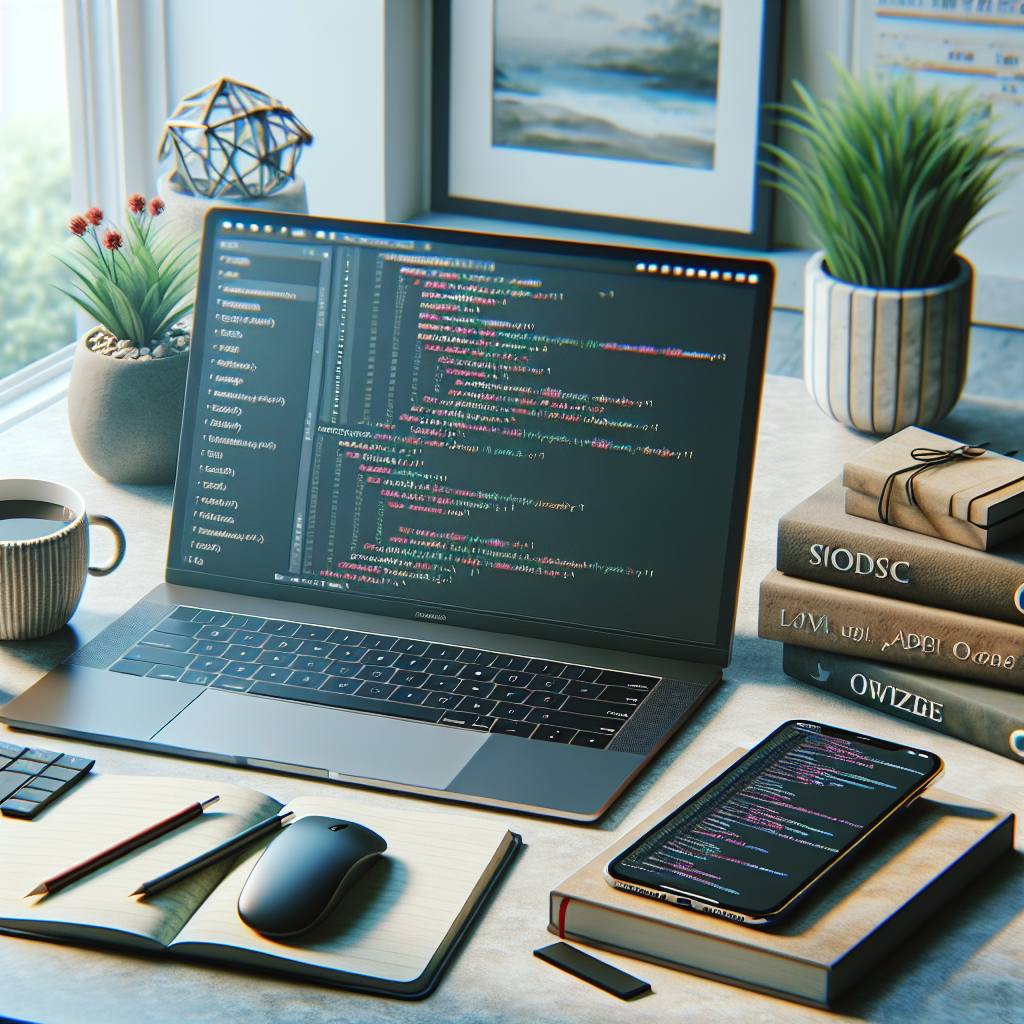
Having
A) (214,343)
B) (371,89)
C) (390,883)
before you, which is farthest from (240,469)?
(371,89)

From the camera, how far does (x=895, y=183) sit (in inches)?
53.9

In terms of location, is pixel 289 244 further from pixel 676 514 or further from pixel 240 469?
pixel 676 514

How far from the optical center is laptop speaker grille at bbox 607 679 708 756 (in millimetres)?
921

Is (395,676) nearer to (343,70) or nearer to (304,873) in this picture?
(304,873)

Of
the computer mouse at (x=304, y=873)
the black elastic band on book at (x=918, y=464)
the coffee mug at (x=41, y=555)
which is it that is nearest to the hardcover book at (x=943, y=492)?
the black elastic band on book at (x=918, y=464)

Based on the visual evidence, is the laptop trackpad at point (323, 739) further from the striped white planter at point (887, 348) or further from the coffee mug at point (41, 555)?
the striped white planter at point (887, 348)

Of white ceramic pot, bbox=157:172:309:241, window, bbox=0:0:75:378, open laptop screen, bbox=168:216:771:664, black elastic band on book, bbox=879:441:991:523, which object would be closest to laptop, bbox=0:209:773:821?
open laptop screen, bbox=168:216:771:664

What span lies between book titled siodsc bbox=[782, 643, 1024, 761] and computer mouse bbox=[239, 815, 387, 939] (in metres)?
0.39

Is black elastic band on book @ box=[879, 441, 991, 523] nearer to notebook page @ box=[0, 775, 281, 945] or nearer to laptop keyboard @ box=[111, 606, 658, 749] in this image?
laptop keyboard @ box=[111, 606, 658, 749]

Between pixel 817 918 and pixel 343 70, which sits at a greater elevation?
pixel 343 70

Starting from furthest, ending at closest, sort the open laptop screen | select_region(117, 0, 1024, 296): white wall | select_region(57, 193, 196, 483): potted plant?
select_region(117, 0, 1024, 296): white wall < select_region(57, 193, 196, 483): potted plant < the open laptop screen

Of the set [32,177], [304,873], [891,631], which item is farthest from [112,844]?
[32,177]

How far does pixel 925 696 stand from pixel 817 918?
286mm

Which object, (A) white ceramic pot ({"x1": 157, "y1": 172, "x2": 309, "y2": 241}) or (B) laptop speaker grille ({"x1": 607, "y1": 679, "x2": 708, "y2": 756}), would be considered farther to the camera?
(A) white ceramic pot ({"x1": 157, "y1": 172, "x2": 309, "y2": 241})
